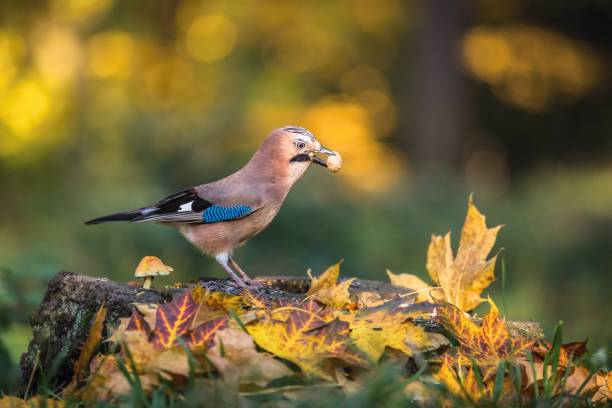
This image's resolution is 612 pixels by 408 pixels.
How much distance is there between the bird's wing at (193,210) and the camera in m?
4.53

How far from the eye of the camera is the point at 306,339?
2832 mm

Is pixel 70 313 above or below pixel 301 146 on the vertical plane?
below

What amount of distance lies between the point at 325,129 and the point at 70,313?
19.0 metres

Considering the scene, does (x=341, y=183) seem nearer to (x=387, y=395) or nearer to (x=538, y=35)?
(x=387, y=395)

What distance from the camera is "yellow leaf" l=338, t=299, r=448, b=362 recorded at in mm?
2814

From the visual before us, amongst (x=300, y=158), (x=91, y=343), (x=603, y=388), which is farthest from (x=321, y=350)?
(x=300, y=158)

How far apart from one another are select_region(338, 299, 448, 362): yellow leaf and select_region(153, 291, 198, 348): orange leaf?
486mm

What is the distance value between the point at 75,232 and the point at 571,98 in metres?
16.8

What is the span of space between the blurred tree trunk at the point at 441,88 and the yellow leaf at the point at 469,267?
46.3ft

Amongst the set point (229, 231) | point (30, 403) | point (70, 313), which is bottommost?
point (30, 403)

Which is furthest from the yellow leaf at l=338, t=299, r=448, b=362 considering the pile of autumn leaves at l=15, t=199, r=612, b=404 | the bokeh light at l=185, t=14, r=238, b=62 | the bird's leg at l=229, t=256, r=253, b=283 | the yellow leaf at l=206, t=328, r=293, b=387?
the bokeh light at l=185, t=14, r=238, b=62

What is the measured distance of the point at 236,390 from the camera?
2547mm

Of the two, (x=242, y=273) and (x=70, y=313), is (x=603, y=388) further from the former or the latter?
(x=70, y=313)

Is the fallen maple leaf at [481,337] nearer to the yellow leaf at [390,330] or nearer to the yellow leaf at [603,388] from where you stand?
the yellow leaf at [390,330]
